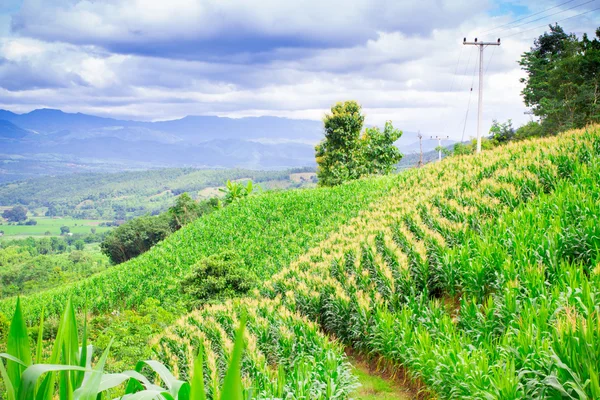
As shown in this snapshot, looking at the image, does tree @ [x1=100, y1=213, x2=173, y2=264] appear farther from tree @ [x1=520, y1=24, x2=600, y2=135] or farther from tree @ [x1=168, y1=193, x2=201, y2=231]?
tree @ [x1=520, y1=24, x2=600, y2=135]

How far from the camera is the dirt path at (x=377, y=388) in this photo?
5.51 meters

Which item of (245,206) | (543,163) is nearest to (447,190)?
(543,163)

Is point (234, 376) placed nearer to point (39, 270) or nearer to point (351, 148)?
point (351, 148)

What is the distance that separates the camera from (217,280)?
38.1 ft

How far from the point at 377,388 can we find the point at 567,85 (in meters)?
34.1

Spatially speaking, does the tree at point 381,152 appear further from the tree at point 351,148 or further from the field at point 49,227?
the field at point 49,227

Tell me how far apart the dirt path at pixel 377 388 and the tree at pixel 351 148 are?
2747cm

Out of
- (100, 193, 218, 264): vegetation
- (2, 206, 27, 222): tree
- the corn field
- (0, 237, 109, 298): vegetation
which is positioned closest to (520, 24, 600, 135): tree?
the corn field

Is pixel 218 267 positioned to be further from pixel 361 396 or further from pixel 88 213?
pixel 88 213

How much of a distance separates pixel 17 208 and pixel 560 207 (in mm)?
206276

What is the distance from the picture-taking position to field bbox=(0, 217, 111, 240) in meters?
139

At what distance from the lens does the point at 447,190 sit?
34.8ft

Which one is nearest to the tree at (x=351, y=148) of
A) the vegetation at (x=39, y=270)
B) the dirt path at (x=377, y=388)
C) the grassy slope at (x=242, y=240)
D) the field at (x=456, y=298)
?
the grassy slope at (x=242, y=240)

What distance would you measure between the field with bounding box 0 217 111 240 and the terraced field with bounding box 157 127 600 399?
14307cm
